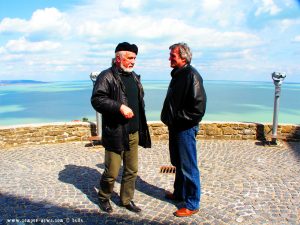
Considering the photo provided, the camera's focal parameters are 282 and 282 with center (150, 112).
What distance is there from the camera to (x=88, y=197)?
415 centimetres

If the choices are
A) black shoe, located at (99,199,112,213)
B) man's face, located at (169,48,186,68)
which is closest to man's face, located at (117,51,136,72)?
man's face, located at (169,48,186,68)

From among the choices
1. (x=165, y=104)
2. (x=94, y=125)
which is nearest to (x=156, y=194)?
(x=165, y=104)

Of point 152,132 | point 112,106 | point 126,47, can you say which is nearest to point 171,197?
point 112,106

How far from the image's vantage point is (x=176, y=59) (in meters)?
3.39

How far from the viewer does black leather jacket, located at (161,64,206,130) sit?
327cm

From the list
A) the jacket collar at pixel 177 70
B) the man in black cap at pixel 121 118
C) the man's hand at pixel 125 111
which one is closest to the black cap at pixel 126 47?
the man in black cap at pixel 121 118

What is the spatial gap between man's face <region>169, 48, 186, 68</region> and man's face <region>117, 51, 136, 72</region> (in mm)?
462

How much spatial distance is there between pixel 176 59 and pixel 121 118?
0.97 m

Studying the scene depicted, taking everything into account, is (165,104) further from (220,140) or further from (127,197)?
(220,140)

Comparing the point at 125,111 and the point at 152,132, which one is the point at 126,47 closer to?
the point at 125,111

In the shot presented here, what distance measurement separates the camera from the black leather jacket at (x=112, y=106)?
324 cm

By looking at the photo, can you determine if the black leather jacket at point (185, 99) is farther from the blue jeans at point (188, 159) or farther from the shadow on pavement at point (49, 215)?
the shadow on pavement at point (49, 215)

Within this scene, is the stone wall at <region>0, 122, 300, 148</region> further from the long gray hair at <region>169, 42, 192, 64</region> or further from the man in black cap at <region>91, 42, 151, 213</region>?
the long gray hair at <region>169, 42, 192, 64</region>

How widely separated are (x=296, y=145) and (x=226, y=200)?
4168 millimetres
